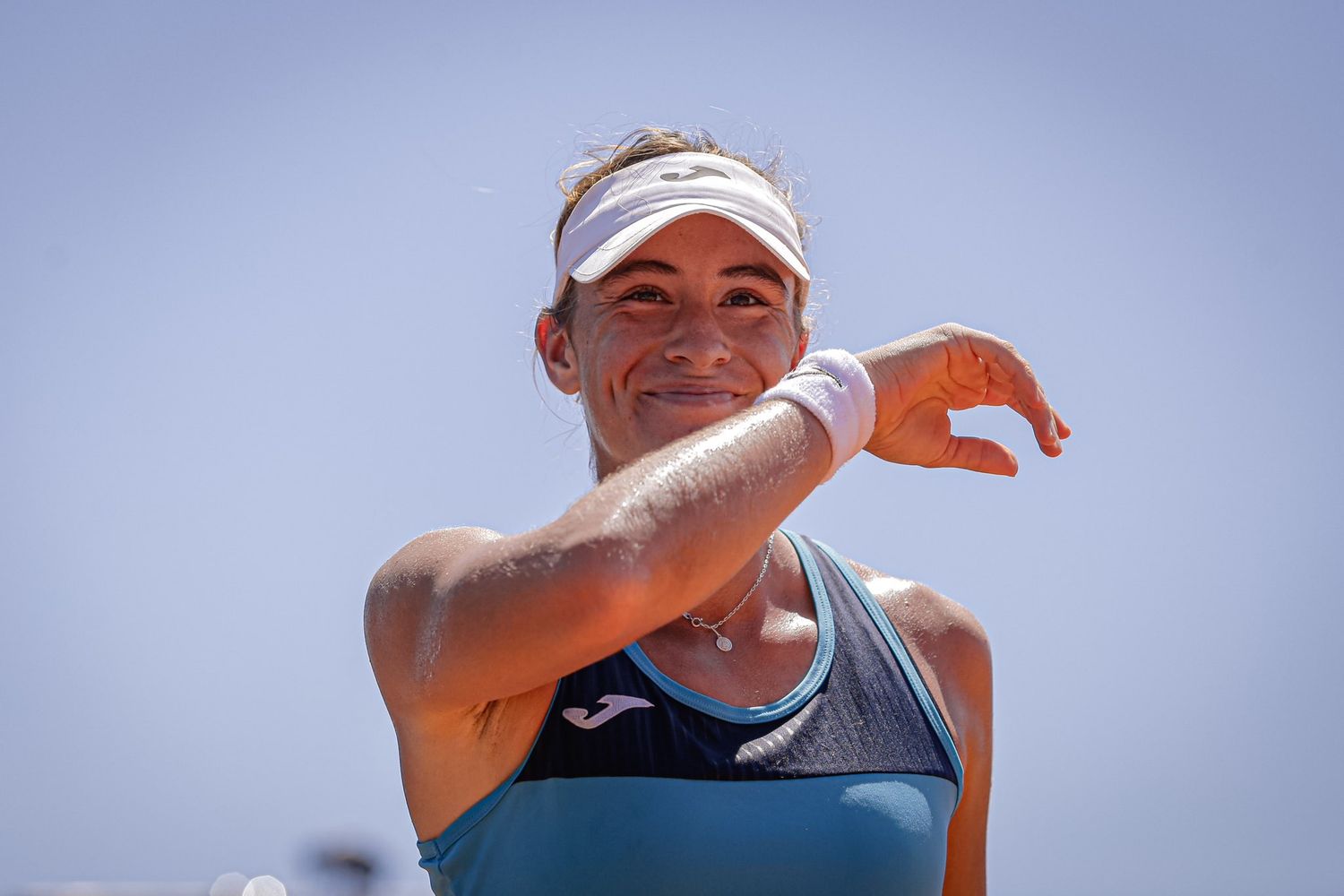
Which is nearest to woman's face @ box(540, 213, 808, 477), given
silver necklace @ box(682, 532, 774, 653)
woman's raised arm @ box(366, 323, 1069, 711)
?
silver necklace @ box(682, 532, 774, 653)

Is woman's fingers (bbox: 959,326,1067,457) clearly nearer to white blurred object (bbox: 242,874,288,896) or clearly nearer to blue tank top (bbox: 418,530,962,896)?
blue tank top (bbox: 418,530,962,896)

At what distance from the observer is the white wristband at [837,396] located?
248 centimetres

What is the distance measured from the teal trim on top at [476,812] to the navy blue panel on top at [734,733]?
0.01 meters

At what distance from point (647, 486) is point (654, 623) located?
0.25 meters

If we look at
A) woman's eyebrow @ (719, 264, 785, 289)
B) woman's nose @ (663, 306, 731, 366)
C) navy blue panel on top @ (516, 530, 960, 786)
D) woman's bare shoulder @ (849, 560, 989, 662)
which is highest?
woman's eyebrow @ (719, 264, 785, 289)

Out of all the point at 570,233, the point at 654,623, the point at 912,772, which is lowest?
the point at 912,772

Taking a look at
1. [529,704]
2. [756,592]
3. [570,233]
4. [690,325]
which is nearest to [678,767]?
[529,704]

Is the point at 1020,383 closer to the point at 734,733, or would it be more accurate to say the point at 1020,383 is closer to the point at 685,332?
the point at 685,332

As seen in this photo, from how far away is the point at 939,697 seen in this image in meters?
3.35

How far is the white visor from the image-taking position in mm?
3240

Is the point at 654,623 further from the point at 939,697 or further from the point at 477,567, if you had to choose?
the point at 939,697

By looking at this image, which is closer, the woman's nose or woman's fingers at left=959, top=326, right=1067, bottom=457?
woman's fingers at left=959, top=326, right=1067, bottom=457

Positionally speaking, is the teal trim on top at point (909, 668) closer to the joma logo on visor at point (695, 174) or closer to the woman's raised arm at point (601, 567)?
the woman's raised arm at point (601, 567)

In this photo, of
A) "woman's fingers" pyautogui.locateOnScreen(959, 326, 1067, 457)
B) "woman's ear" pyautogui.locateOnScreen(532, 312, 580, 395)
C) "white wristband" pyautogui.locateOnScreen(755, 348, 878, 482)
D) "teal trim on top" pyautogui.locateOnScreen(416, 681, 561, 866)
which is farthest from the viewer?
"woman's ear" pyautogui.locateOnScreen(532, 312, 580, 395)
